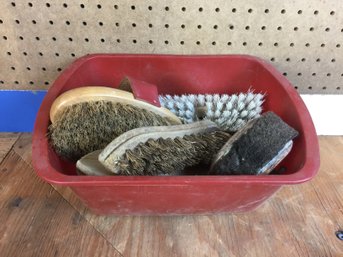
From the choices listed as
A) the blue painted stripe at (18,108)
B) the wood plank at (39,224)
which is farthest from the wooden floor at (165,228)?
the blue painted stripe at (18,108)

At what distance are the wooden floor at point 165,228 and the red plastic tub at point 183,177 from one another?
0.8 inches

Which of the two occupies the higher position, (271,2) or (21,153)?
(271,2)

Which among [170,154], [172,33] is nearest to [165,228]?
[170,154]

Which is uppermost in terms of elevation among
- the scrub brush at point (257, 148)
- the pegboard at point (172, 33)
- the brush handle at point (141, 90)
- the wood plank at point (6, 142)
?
the pegboard at point (172, 33)

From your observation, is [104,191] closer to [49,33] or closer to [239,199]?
[239,199]

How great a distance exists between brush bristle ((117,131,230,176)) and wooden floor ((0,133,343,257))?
0.09 metres

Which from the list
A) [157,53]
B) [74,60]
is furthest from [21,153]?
[157,53]

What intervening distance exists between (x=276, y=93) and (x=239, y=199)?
0.62 ft

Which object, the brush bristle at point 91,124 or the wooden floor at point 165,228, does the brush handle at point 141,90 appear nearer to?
the brush bristle at point 91,124

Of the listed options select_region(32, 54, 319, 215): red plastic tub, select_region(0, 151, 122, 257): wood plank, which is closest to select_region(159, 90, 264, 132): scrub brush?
select_region(32, 54, 319, 215): red plastic tub

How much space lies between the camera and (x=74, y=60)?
1.66ft

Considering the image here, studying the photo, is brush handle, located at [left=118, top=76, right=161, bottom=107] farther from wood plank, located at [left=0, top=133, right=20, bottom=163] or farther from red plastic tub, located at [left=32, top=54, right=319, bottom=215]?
wood plank, located at [left=0, top=133, right=20, bottom=163]

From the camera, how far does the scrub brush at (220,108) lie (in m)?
0.46

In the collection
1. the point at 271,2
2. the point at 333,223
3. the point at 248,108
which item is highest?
the point at 271,2
